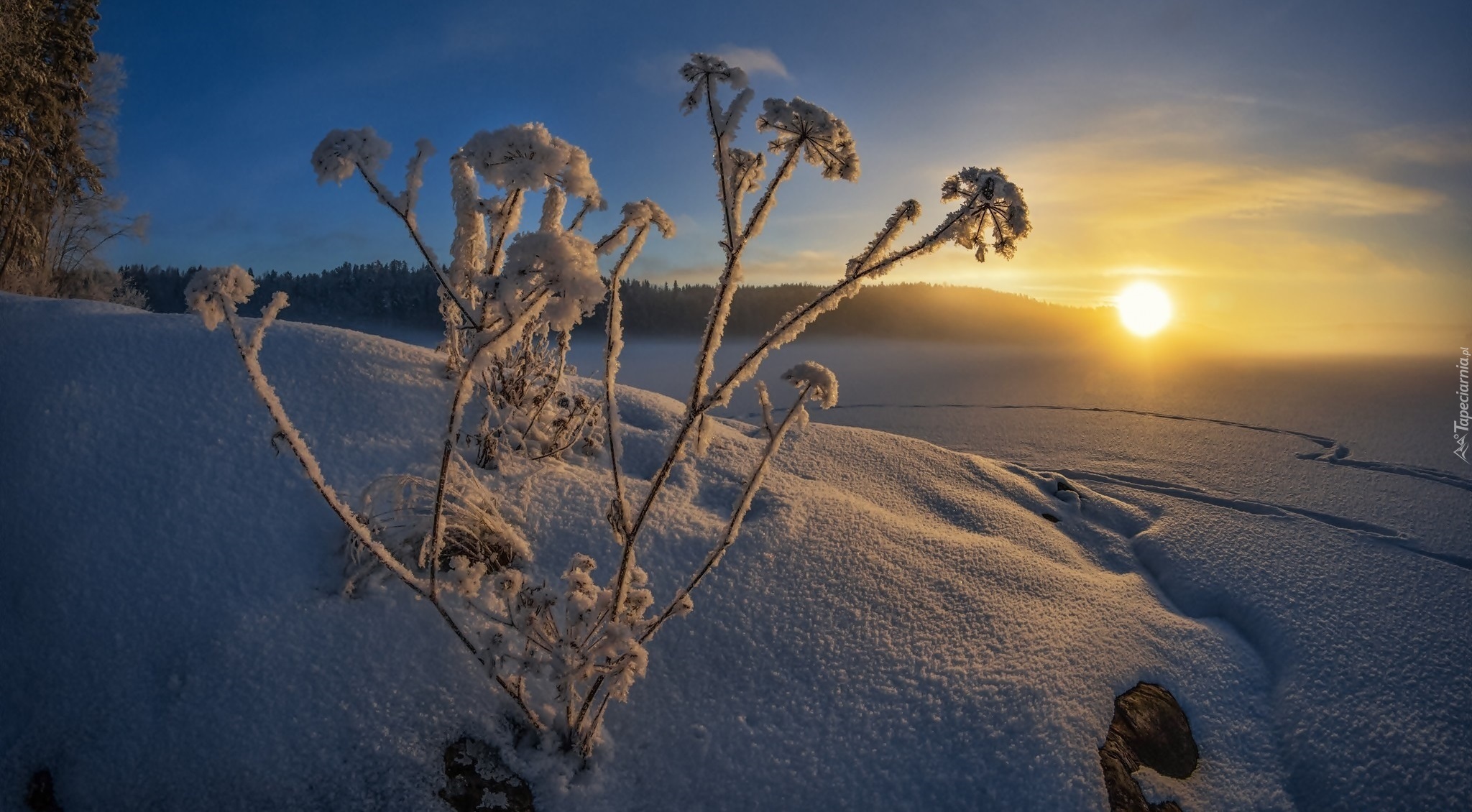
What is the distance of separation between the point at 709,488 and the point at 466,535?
3.79 feet

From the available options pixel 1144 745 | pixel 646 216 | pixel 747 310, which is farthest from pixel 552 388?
pixel 747 310

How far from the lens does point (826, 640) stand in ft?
6.48

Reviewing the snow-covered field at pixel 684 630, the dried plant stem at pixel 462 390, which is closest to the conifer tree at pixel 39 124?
the snow-covered field at pixel 684 630

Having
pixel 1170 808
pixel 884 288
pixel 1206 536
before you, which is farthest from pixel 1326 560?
pixel 884 288

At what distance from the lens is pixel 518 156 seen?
1124mm

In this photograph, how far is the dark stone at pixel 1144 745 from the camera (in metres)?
1.76

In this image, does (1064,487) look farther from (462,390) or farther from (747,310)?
(747,310)

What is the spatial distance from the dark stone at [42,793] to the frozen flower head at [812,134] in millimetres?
2038

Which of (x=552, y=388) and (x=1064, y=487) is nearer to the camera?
(x=552, y=388)

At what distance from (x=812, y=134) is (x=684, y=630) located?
140cm

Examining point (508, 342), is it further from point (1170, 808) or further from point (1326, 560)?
point (1326, 560)

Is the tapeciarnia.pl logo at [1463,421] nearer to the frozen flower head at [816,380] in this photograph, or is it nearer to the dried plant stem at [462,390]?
the frozen flower head at [816,380]

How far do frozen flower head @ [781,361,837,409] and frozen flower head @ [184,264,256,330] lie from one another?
983 mm

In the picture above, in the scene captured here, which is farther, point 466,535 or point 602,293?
point 466,535
